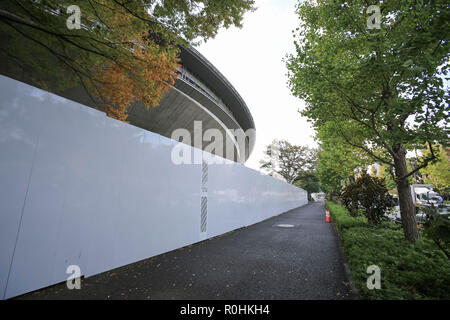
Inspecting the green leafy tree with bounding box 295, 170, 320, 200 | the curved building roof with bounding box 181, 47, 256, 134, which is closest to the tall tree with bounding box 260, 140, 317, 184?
the green leafy tree with bounding box 295, 170, 320, 200

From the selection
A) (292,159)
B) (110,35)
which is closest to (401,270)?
(110,35)

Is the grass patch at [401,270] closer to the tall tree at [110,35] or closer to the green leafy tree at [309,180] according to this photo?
the tall tree at [110,35]

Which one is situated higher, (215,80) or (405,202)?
(215,80)

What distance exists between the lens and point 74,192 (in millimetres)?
3117

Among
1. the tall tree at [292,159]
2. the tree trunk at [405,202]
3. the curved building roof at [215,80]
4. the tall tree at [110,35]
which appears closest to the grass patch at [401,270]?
the tree trunk at [405,202]

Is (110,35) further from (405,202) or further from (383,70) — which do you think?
(405,202)

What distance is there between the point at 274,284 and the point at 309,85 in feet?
14.9

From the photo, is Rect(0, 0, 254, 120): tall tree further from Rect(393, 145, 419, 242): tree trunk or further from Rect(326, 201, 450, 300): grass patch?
Rect(326, 201, 450, 300): grass patch

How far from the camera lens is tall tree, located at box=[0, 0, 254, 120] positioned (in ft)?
15.4

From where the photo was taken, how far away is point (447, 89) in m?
3.35

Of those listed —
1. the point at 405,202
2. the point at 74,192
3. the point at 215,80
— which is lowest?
the point at 405,202

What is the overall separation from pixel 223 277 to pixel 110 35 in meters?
6.40

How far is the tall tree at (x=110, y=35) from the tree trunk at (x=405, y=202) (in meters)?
5.81

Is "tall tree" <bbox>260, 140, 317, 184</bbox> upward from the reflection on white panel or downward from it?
upward
